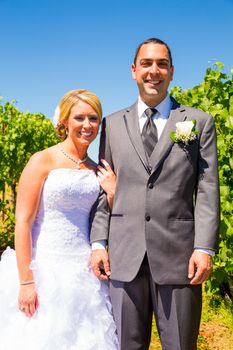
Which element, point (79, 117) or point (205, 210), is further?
point (79, 117)

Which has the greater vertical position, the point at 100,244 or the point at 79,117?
the point at 79,117

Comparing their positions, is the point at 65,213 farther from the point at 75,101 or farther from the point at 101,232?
the point at 75,101

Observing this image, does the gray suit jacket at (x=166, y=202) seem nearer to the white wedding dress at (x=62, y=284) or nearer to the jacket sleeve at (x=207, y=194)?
the jacket sleeve at (x=207, y=194)

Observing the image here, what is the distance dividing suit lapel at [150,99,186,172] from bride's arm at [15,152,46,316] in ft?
2.89

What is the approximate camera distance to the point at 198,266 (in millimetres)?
3014

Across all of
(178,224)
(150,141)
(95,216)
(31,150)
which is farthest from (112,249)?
(31,150)

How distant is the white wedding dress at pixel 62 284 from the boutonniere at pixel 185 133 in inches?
31.1

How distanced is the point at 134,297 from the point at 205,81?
4.31 metres

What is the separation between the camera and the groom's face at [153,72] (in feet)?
10.2

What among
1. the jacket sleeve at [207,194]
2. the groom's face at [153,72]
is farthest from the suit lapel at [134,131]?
the jacket sleeve at [207,194]

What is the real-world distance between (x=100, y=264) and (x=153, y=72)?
1.44m

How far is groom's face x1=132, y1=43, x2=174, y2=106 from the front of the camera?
3.11 metres

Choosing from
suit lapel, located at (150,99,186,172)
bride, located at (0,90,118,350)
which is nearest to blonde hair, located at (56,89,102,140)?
bride, located at (0,90,118,350)

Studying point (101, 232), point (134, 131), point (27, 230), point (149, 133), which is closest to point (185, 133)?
point (149, 133)
